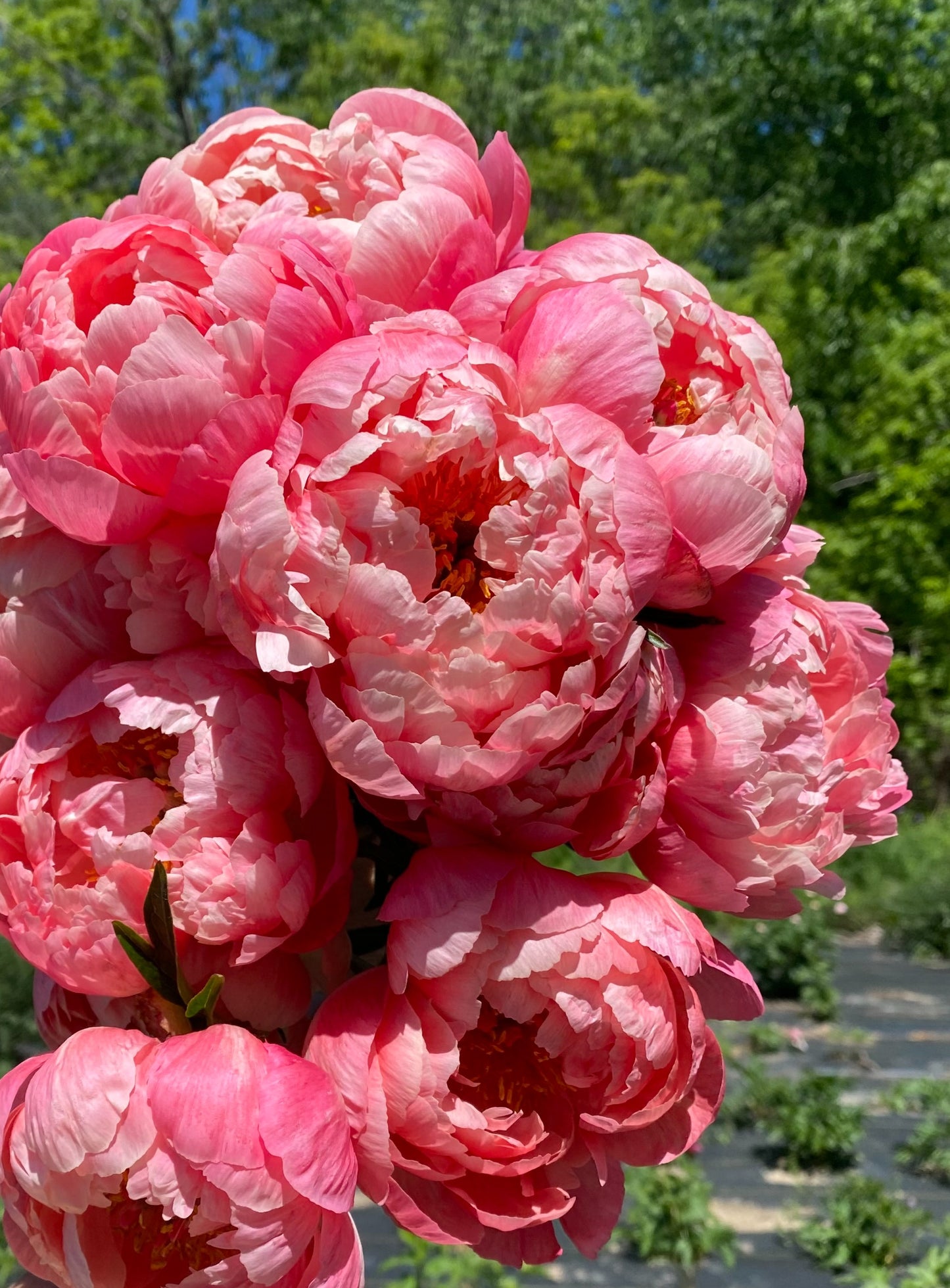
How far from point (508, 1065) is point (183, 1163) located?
207 mm

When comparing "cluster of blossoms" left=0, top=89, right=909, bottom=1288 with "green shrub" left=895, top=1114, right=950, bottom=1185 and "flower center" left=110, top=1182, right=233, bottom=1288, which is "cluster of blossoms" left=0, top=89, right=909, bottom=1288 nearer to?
"flower center" left=110, top=1182, right=233, bottom=1288

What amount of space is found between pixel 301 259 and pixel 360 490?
154 millimetres

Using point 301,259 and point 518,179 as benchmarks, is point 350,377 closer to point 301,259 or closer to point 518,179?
point 301,259

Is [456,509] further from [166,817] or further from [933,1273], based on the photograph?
[933,1273]

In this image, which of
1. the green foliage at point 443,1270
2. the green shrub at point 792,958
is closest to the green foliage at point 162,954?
the green foliage at point 443,1270

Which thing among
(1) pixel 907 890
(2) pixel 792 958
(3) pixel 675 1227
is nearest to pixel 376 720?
(3) pixel 675 1227

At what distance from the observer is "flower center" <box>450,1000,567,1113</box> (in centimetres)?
65

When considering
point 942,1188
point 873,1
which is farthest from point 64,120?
point 942,1188

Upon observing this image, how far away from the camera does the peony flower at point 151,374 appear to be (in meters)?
0.61

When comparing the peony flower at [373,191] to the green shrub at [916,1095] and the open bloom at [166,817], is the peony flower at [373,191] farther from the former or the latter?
the green shrub at [916,1095]

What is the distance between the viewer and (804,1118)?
10.6 ft

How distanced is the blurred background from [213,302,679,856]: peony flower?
3345 mm

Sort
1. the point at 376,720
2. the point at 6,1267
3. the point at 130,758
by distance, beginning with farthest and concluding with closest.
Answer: the point at 6,1267
the point at 130,758
the point at 376,720

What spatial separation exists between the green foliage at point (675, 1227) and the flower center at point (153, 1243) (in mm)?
2367
